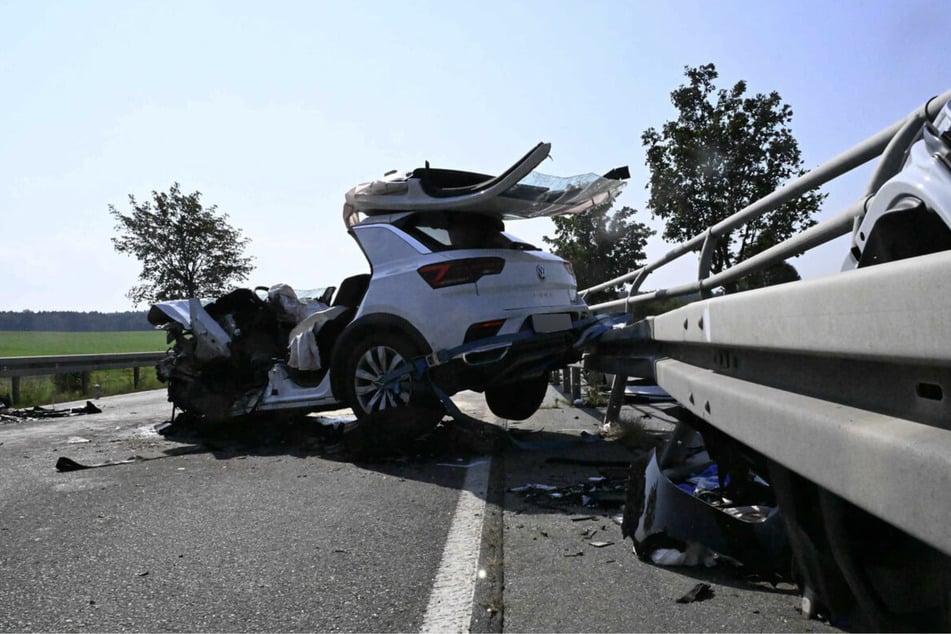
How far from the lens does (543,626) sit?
2.31 metres

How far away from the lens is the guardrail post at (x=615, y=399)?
6160mm

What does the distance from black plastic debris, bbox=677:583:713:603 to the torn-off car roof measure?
3.60 m

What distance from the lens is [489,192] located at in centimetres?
564

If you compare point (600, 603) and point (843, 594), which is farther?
point (600, 603)

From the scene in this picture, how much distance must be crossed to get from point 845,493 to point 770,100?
2165 cm

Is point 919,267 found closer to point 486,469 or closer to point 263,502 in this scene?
point 263,502

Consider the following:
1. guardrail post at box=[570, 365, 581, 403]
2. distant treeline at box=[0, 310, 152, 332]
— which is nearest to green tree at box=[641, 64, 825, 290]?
guardrail post at box=[570, 365, 581, 403]

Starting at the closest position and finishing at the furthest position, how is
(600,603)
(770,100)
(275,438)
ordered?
1. (600,603)
2. (275,438)
3. (770,100)

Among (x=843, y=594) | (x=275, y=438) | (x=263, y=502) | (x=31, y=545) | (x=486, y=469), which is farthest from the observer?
(x=275, y=438)

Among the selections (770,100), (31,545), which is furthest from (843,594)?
(770,100)

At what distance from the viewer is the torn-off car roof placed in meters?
5.76

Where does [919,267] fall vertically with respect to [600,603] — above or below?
above

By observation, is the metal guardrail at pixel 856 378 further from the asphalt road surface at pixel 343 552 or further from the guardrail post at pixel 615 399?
the guardrail post at pixel 615 399

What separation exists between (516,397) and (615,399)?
1.12 metres
